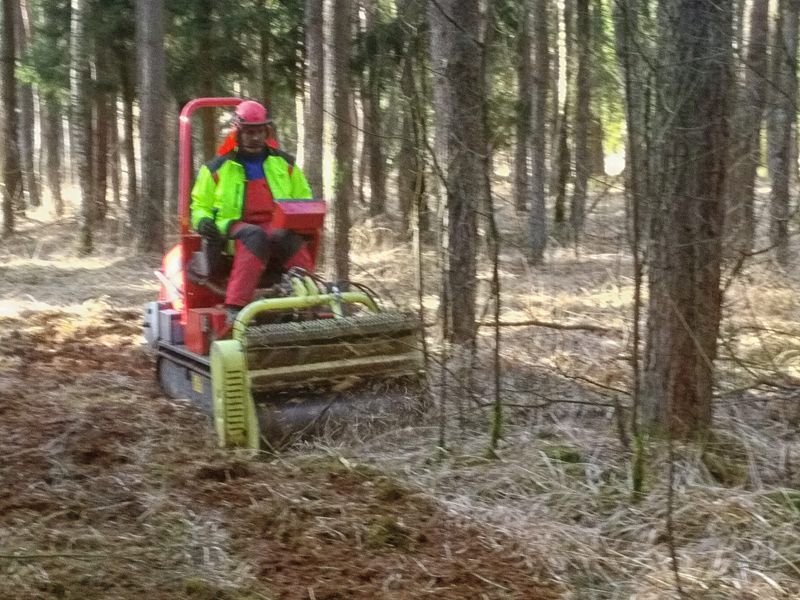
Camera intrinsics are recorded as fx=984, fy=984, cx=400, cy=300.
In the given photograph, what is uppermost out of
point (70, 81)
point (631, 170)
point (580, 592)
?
point (70, 81)

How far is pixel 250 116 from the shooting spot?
6.68 meters

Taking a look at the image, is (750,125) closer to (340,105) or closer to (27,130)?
(340,105)

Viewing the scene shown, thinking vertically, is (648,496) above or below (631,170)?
below

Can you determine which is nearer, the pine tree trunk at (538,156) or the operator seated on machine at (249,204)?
the operator seated on machine at (249,204)

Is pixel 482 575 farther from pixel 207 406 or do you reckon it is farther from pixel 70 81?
pixel 70 81

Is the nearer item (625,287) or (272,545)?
(272,545)

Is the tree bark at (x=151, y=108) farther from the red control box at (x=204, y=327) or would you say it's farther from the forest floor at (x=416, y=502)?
the red control box at (x=204, y=327)

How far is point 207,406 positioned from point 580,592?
3138mm

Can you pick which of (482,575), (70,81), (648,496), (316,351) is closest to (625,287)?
(316,351)

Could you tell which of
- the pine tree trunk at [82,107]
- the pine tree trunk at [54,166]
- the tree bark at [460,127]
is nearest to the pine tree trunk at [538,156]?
the tree bark at [460,127]

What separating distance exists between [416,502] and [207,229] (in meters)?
2.60

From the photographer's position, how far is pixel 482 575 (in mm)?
4062

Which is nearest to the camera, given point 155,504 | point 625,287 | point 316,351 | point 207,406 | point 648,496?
point 648,496

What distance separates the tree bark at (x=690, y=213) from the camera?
4.69m
